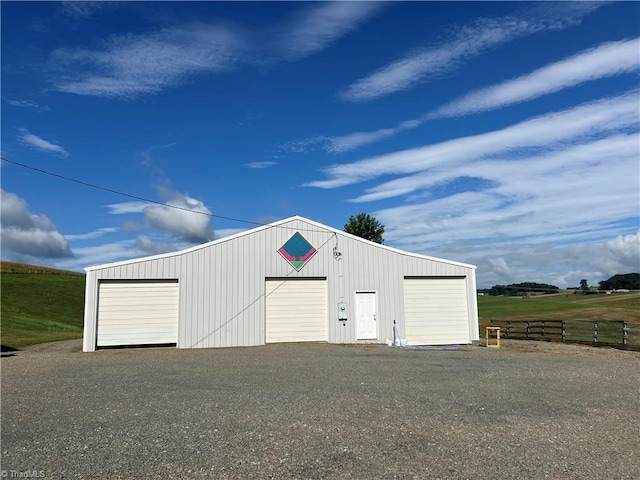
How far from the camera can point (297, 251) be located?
1872cm

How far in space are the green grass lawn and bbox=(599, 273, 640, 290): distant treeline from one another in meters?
86.6

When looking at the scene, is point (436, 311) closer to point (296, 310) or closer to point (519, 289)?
point (296, 310)

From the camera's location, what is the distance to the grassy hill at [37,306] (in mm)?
24255

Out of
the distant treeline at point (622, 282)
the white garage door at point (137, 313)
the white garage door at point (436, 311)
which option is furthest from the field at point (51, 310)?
the distant treeline at point (622, 282)

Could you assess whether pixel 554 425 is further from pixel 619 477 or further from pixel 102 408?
pixel 102 408

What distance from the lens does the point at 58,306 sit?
36.8m

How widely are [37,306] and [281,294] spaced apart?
83.7 feet

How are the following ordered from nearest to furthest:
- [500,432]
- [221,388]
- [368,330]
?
[500,432], [221,388], [368,330]

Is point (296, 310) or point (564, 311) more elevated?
point (296, 310)

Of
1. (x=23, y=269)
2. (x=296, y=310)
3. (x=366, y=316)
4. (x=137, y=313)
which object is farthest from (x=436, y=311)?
(x=23, y=269)

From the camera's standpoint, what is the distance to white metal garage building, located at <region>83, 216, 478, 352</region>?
17.2 meters

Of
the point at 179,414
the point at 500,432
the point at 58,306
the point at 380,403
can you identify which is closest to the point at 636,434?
the point at 500,432

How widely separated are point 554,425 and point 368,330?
503 inches

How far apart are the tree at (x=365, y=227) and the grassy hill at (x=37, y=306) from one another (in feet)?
77.2
